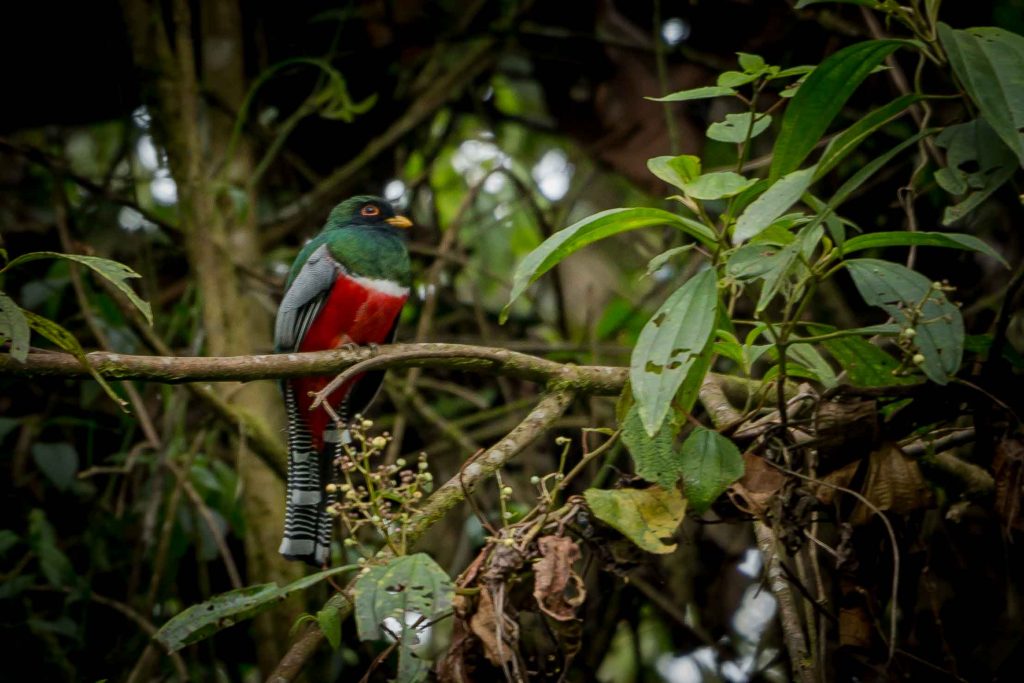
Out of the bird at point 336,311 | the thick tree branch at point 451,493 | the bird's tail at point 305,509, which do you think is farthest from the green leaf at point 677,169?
the bird at point 336,311

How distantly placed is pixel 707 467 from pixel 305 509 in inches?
66.3

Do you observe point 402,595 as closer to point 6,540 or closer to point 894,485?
point 894,485

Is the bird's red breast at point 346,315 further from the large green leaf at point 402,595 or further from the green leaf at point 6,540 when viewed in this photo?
the large green leaf at point 402,595

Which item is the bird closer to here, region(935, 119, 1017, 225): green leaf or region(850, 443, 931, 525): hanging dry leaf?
region(850, 443, 931, 525): hanging dry leaf

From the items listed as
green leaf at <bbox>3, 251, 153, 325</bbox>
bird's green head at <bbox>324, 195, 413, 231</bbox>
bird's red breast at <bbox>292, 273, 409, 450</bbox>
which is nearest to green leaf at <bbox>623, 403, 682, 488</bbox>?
green leaf at <bbox>3, 251, 153, 325</bbox>

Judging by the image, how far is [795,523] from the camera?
207 cm

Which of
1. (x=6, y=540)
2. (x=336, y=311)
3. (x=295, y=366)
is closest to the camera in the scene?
(x=295, y=366)

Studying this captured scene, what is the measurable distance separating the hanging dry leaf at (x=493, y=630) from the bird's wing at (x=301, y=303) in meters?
2.06

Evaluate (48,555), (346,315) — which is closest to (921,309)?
(346,315)

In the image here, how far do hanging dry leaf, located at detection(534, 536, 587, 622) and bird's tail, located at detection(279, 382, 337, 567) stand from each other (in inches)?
52.8

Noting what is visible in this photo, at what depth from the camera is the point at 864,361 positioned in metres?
2.23

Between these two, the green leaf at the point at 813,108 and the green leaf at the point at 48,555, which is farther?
the green leaf at the point at 48,555

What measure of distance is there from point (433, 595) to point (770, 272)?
78 cm

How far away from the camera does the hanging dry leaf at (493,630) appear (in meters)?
1.89
